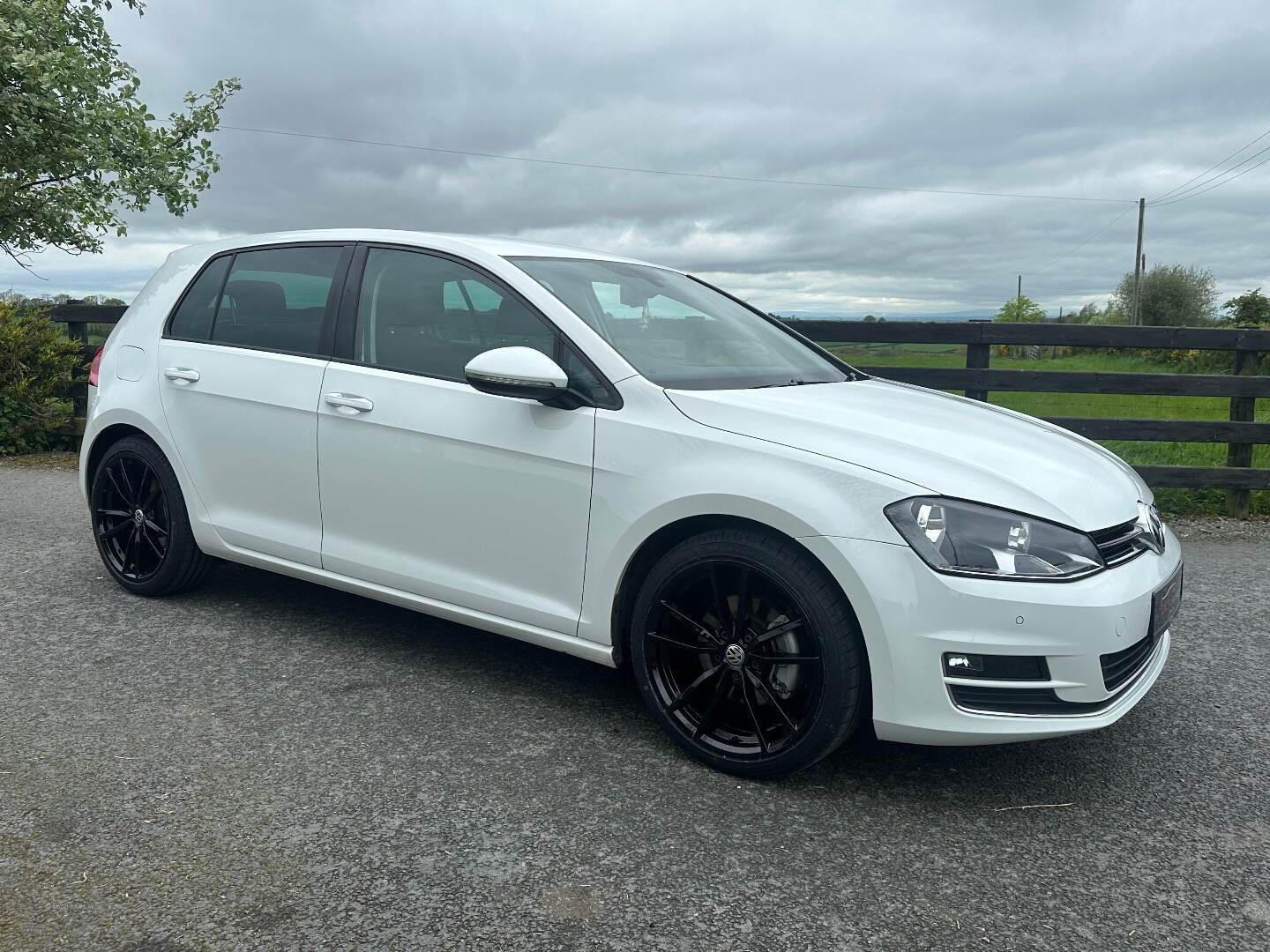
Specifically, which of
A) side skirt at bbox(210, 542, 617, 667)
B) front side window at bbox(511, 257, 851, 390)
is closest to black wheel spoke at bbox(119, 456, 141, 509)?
side skirt at bbox(210, 542, 617, 667)

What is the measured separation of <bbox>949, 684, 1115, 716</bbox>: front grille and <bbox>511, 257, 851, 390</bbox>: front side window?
1258 millimetres

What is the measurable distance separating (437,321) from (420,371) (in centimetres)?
20

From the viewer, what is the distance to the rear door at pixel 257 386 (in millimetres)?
4172

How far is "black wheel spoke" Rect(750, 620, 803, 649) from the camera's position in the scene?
3014mm

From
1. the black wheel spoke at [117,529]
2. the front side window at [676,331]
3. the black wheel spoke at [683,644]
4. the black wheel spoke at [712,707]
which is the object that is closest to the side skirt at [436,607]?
the black wheel spoke at [683,644]

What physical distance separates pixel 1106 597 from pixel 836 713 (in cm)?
80

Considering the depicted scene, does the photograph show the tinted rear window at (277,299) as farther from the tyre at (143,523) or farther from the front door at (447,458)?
the tyre at (143,523)

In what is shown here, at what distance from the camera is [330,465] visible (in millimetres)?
4031

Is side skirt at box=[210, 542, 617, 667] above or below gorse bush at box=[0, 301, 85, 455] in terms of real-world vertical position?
below

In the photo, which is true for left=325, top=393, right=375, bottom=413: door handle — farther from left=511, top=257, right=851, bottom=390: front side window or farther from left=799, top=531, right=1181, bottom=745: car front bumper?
left=799, top=531, right=1181, bottom=745: car front bumper

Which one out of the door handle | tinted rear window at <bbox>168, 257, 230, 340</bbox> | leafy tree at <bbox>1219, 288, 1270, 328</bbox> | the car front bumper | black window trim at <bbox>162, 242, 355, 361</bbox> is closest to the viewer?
the car front bumper

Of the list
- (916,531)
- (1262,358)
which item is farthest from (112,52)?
(916,531)

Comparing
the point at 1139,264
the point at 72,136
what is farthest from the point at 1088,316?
the point at 72,136

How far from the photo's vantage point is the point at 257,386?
429cm
